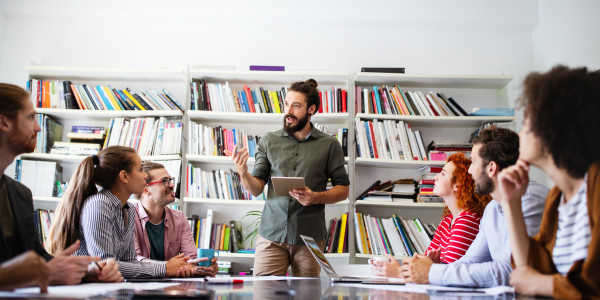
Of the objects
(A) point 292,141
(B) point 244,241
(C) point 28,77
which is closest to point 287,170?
(A) point 292,141

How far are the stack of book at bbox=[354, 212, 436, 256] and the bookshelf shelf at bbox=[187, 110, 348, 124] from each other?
0.75 meters

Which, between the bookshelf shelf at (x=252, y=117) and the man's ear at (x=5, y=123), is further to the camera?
the bookshelf shelf at (x=252, y=117)

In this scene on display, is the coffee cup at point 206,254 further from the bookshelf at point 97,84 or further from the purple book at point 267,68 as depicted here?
the purple book at point 267,68

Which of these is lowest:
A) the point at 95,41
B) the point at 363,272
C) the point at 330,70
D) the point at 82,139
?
the point at 363,272

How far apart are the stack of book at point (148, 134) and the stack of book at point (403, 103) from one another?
1.43 m

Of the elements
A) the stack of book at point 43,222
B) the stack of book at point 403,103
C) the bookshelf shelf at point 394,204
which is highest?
the stack of book at point 403,103

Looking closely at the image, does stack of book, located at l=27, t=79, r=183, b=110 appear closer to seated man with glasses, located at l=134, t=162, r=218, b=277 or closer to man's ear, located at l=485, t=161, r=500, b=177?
seated man with glasses, located at l=134, t=162, r=218, b=277

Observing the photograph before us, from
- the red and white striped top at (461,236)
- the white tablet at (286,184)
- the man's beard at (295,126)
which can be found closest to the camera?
the red and white striped top at (461,236)

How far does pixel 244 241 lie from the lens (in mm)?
3820

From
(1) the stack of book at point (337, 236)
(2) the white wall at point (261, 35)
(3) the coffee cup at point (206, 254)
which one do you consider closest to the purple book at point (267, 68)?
(2) the white wall at point (261, 35)

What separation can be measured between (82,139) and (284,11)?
192cm

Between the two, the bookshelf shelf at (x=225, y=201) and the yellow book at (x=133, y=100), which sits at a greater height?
the yellow book at (x=133, y=100)

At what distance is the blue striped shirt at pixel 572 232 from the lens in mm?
1064

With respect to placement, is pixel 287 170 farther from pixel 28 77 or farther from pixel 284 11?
pixel 28 77
